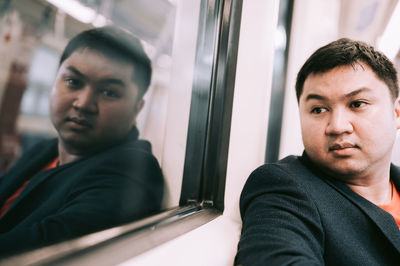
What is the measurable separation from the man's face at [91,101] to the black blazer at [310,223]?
498 mm

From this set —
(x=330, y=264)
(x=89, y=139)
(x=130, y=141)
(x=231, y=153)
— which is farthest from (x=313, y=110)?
(x=89, y=139)

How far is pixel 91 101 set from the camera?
2.08 feet

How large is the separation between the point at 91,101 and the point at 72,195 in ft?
0.86

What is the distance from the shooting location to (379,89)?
0.84 meters

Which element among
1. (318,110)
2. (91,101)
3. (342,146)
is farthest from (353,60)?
(91,101)

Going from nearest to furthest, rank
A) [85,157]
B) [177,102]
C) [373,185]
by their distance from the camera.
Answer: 1. [85,157]
2. [373,185]
3. [177,102]

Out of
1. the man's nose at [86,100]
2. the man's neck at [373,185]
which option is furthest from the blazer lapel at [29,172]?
the man's neck at [373,185]

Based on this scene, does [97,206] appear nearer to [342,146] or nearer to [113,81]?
[113,81]

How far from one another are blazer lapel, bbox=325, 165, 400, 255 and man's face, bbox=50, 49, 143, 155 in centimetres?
78

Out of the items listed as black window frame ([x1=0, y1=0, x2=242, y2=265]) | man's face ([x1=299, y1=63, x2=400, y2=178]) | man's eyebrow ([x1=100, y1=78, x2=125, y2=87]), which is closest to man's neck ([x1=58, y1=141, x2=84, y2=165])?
man's eyebrow ([x1=100, y1=78, x2=125, y2=87])

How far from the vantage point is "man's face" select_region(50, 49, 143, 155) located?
565 millimetres

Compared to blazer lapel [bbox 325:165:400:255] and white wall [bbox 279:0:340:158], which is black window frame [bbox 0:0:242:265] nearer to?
blazer lapel [bbox 325:165:400:255]

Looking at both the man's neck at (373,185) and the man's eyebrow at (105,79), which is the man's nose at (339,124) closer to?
the man's neck at (373,185)

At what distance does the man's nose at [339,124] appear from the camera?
2.64 ft
